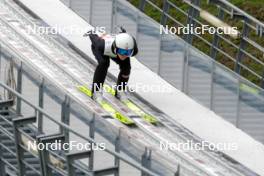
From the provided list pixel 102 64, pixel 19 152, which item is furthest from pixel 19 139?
pixel 102 64

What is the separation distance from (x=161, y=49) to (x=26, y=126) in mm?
6178

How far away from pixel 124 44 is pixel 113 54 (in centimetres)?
41

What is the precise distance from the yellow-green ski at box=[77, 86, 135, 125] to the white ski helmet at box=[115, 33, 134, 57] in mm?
1079

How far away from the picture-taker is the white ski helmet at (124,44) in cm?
2462

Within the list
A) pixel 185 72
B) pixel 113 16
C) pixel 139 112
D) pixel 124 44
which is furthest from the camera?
pixel 113 16

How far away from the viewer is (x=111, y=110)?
83.0ft

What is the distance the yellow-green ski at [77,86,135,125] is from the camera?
2494cm

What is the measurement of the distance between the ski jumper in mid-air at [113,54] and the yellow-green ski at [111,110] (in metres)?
0.19

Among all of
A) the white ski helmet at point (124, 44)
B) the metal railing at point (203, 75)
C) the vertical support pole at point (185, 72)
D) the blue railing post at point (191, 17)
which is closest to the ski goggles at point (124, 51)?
the white ski helmet at point (124, 44)

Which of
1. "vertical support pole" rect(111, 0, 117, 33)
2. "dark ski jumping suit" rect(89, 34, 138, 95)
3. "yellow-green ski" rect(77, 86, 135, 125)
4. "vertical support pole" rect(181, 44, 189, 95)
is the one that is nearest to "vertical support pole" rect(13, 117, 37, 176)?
"yellow-green ski" rect(77, 86, 135, 125)

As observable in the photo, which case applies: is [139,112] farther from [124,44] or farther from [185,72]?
[185,72]

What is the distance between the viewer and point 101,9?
29.4 meters

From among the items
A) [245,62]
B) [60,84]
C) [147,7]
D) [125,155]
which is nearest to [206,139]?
[60,84]

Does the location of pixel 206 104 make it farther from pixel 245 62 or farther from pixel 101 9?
pixel 245 62
